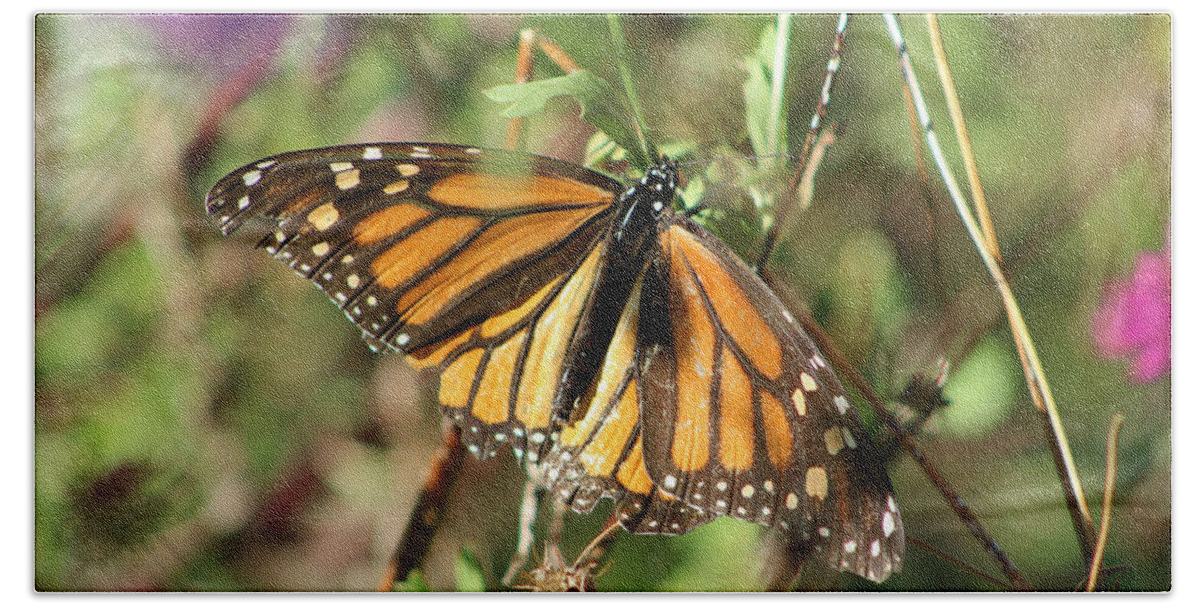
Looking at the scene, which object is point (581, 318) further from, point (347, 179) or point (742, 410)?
point (347, 179)

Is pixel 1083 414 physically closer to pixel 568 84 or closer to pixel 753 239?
pixel 753 239

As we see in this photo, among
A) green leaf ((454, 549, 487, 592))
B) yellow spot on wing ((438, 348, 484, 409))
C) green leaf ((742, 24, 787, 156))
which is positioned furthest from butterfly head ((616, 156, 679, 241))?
green leaf ((454, 549, 487, 592))

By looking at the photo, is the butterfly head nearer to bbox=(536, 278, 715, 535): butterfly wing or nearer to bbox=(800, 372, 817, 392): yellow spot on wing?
bbox=(536, 278, 715, 535): butterfly wing

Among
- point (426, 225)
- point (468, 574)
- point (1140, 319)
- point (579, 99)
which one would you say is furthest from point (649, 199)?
point (1140, 319)

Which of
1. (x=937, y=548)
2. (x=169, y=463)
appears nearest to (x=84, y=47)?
(x=169, y=463)

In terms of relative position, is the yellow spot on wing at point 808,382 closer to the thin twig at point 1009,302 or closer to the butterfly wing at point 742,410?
the butterfly wing at point 742,410

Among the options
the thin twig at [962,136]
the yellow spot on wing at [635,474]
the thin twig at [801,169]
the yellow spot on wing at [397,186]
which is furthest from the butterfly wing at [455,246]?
the thin twig at [962,136]
